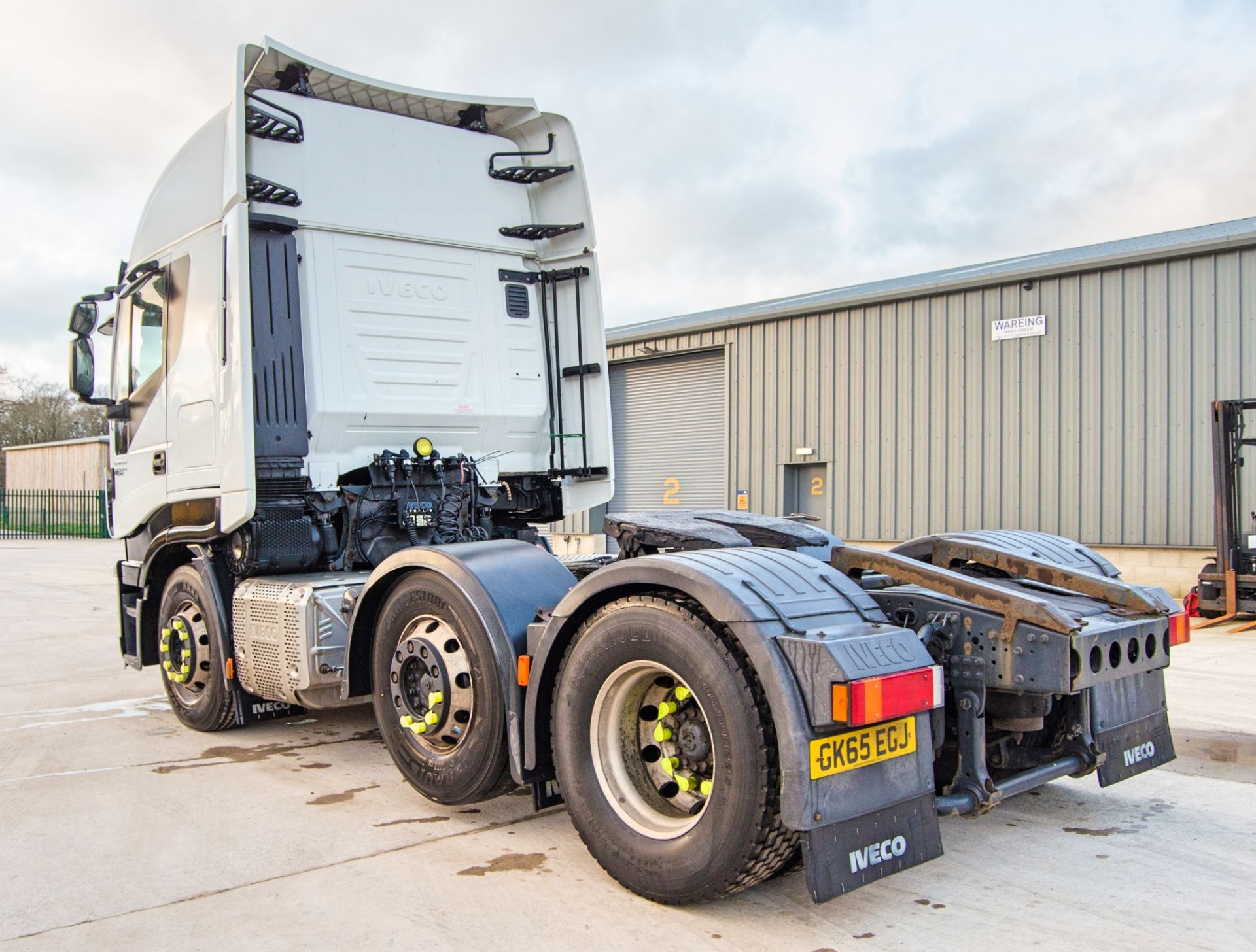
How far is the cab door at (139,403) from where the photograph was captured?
5.89 meters

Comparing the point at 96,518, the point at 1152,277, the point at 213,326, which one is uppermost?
the point at 1152,277

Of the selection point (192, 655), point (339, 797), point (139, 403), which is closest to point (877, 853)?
point (339, 797)

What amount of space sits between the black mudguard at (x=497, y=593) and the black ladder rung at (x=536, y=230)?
8.53 feet

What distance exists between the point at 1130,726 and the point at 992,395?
11709 millimetres

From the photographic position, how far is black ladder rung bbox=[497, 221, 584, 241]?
6160 millimetres

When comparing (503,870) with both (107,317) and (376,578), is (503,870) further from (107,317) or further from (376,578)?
(107,317)

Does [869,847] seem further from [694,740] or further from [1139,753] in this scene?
[1139,753]

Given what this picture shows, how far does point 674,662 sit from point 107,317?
5.26 m

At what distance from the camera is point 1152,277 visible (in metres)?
13.1

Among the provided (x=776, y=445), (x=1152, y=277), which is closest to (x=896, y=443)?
(x=776, y=445)

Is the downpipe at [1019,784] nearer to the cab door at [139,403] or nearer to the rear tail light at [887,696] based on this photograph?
the rear tail light at [887,696]

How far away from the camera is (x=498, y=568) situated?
400 centimetres

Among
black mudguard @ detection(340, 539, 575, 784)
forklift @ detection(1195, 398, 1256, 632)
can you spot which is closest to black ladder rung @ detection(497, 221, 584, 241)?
black mudguard @ detection(340, 539, 575, 784)

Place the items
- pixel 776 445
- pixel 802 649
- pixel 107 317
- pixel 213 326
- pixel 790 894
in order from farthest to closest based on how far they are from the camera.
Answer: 1. pixel 776 445
2. pixel 107 317
3. pixel 213 326
4. pixel 790 894
5. pixel 802 649
